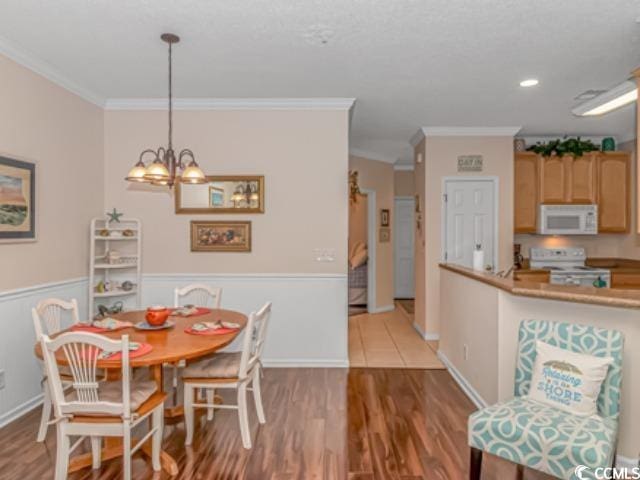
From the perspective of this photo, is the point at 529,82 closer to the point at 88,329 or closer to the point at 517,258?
the point at 517,258

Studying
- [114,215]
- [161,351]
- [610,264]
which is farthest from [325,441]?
[610,264]

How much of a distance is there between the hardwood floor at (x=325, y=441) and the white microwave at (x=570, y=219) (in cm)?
276

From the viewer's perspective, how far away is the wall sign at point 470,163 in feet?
17.4

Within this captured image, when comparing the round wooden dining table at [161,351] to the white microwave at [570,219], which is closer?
the round wooden dining table at [161,351]

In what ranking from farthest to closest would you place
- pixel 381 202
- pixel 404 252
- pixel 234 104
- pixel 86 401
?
pixel 404 252 → pixel 381 202 → pixel 234 104 → pixel 86 401

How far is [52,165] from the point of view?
352 centimetres

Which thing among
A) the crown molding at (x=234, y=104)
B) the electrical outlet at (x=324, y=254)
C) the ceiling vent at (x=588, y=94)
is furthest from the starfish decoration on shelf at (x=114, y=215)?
the ceiling vent at (x=588, y=94)

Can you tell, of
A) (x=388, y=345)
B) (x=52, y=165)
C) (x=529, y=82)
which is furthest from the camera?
(x=388, y=345)

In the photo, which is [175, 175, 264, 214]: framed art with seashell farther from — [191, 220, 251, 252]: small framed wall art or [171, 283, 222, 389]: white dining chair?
[171, 283, 222, 389]: white dining chair

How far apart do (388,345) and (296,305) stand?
145 cm

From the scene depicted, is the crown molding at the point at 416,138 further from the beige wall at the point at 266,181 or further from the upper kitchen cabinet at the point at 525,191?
the beige wall at the point at 266,181

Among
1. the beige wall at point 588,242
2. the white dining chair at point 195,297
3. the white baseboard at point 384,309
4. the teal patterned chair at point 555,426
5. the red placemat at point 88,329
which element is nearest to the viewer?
the teal patterned chair at point 555,426

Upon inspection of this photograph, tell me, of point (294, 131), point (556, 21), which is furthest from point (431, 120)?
point (556, 21)

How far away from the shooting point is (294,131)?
4.28m
